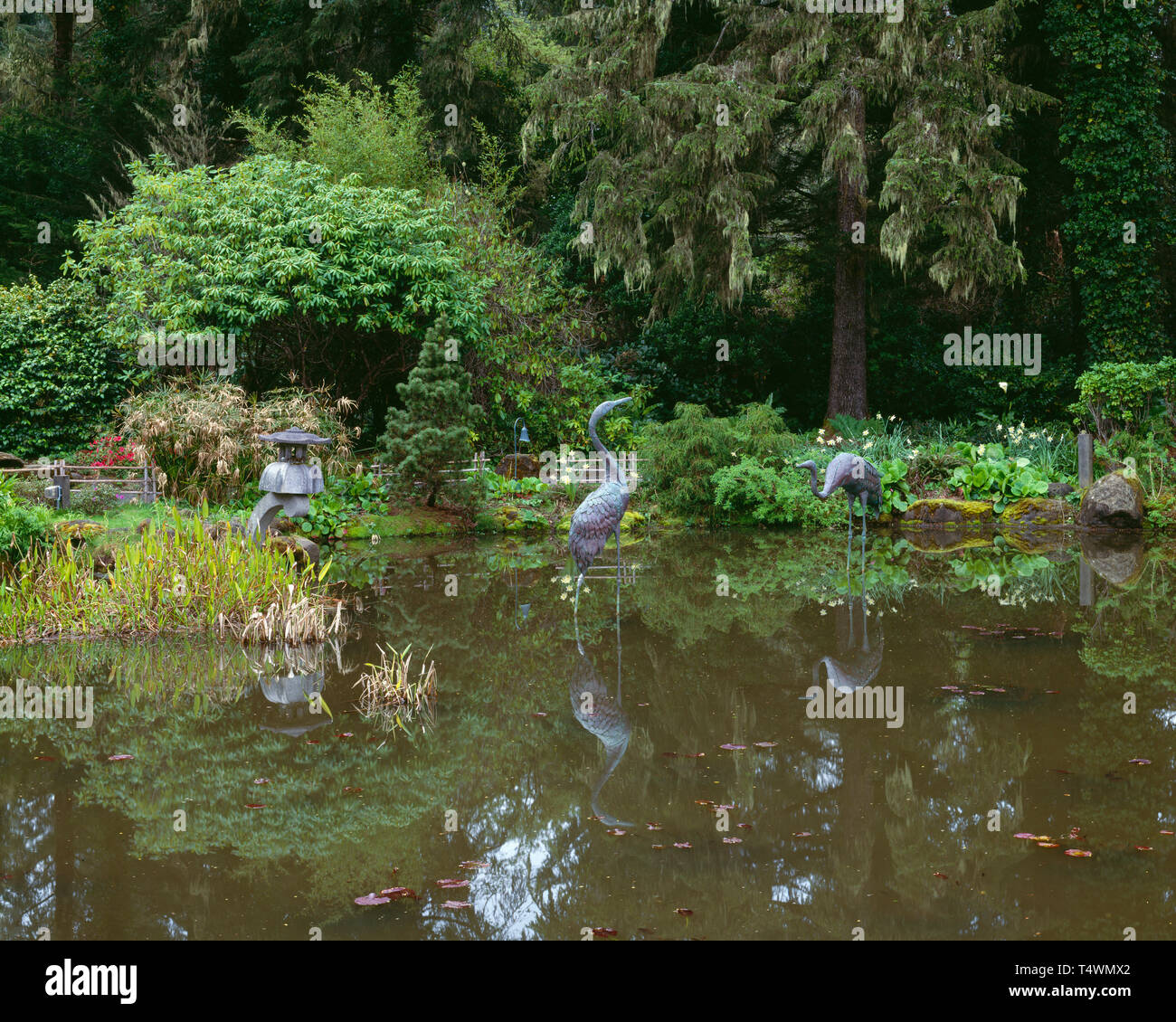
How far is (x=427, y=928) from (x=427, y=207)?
1354 centimetres

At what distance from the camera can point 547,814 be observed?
182 inches

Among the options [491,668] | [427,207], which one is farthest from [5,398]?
[491,668]

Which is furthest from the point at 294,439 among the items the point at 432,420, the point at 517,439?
the point at 517,439

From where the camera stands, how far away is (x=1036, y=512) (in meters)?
13.9

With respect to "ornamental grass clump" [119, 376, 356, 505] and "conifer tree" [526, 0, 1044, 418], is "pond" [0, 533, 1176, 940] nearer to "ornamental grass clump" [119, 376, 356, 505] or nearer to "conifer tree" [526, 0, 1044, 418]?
"ornamental grass clump" [119, 376, 356, 505]

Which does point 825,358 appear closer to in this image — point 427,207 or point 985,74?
point 985,74

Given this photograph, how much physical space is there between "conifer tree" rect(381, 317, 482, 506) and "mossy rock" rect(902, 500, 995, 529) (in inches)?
236

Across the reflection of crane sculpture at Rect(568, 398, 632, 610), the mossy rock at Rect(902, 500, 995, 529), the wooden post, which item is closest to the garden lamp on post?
the mossy rock at Rect(902, 500, 995, 529)

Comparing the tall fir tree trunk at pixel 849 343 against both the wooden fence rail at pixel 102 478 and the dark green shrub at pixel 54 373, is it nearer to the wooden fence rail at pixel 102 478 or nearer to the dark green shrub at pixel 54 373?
the wooden fence rail at pixel 102 478

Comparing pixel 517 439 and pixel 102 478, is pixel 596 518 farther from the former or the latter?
pixel 517 439

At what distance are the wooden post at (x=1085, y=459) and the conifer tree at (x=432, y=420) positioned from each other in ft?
26.0

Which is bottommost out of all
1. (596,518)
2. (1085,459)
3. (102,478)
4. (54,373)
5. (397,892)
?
(397,892)

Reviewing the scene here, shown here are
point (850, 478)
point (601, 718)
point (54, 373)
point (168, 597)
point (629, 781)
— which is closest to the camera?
point (629, 781)

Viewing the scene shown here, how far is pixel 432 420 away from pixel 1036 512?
7.96 m
